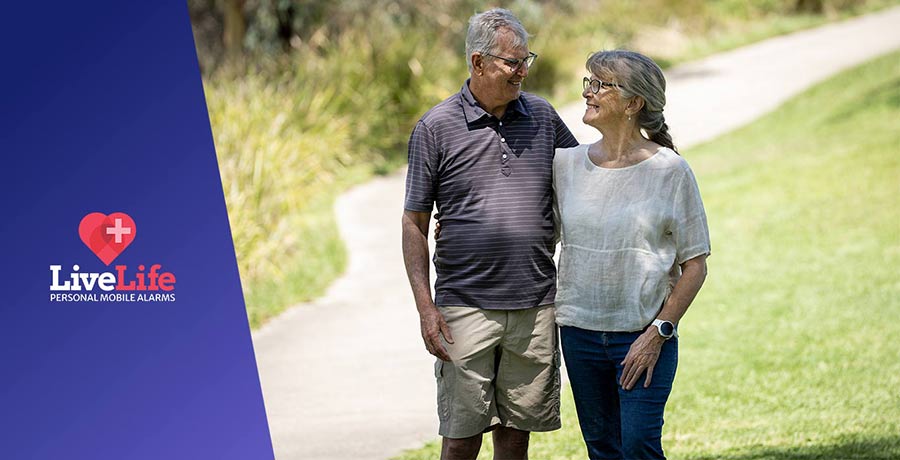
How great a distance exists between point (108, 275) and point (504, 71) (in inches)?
114

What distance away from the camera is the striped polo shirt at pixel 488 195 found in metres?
4.41

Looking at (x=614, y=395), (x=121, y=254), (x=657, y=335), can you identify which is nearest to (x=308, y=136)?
(x=121, y=254)

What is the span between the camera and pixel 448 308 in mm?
4508

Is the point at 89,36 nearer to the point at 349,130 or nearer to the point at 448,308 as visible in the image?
the point at 448,308

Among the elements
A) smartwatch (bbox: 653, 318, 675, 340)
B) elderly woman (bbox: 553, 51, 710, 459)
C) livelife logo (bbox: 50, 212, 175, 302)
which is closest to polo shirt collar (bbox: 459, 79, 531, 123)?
elderly woman (bbox: 553, 51, 710, 459)

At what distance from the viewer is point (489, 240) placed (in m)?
4.43

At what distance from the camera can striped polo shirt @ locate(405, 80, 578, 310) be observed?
174 inches

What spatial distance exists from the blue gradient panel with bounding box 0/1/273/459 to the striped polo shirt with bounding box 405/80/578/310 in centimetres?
251

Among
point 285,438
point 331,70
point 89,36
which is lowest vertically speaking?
point 285,438

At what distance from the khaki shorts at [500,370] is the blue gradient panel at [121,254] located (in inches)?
90.7

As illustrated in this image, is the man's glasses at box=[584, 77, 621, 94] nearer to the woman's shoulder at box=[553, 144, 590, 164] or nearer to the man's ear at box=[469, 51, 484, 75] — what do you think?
the woman's shoulder at box=[553, 144, 590, 164]

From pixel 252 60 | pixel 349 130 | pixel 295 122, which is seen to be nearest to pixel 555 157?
pixel 295 122

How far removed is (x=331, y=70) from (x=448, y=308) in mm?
12457

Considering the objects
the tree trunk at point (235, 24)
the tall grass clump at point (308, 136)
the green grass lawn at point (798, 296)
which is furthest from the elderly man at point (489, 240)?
the tree trunk at point (235, 24)
